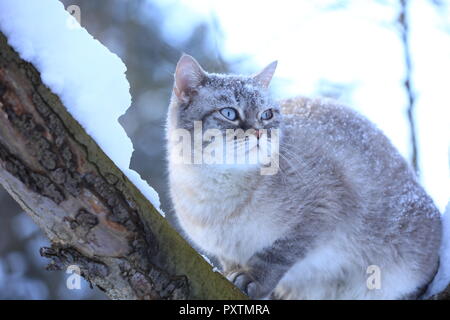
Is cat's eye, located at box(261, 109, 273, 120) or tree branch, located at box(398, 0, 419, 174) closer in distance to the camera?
cat's eye, located at box(261, 109, 273, 120)

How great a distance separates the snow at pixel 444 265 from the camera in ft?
8.91

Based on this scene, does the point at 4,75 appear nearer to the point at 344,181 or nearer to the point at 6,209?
the point at 344,181

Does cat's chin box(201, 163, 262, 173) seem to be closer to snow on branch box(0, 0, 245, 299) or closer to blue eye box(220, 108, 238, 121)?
blue eye box(220, 108, 238, 121)

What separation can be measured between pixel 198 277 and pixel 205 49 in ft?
13.9

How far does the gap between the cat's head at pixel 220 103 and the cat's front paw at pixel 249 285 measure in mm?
617

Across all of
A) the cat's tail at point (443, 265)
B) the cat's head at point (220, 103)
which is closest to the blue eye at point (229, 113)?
the cat's head at point (220, 103)

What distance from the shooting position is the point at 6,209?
23.4 ft

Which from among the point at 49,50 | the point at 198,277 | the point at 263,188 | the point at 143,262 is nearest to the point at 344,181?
the point at 263,188

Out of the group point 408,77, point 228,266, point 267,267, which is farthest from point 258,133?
point 408,77

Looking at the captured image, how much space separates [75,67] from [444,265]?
2081mm

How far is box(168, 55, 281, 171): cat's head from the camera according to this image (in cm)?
276

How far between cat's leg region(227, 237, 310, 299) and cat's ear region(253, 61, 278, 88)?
87cm

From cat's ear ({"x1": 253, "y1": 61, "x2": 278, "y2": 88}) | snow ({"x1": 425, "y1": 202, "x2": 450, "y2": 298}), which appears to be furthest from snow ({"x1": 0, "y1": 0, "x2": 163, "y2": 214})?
snow ({"x1": 425, "y1": 202, "x2": 450, "y2": 298})

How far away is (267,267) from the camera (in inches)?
105
